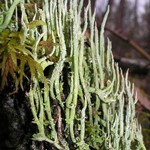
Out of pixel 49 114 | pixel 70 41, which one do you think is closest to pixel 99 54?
pixel 70 41

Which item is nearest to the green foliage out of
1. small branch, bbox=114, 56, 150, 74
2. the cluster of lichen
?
the cluster of lichen

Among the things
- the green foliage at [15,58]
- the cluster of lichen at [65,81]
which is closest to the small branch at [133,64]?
the cluster of lichen at [65,81]

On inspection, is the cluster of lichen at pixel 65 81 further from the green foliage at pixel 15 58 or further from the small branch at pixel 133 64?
the small branch at pixel 133 64

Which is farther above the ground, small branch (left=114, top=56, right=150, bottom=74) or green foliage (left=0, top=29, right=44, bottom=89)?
green foliage (left=0, top=29, right=44, bottom=89)

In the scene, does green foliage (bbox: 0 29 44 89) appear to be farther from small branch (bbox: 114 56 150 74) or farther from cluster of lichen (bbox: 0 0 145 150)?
small branch (bbox: 114 56 150 74)

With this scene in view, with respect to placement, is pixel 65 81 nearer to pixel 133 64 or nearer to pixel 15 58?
pixel 15 58

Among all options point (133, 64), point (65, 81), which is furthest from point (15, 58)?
point (133, 64)

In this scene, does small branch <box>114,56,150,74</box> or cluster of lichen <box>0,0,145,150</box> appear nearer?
cluster of lichen <box>0,0,145,150</box>

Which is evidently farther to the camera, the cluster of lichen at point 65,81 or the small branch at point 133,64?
the small branch at point 133,64

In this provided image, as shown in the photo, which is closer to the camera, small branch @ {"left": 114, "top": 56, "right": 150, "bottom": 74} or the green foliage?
the green foliage
